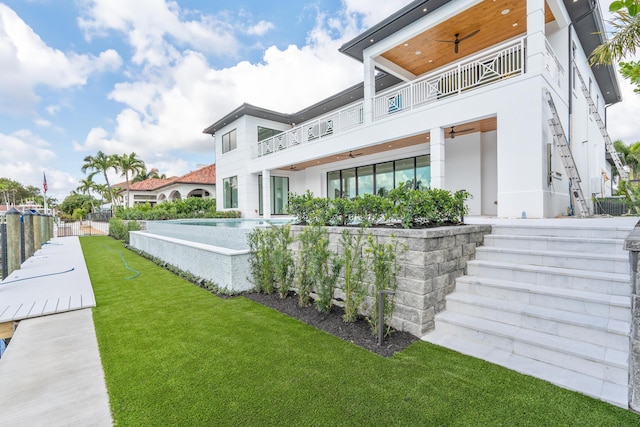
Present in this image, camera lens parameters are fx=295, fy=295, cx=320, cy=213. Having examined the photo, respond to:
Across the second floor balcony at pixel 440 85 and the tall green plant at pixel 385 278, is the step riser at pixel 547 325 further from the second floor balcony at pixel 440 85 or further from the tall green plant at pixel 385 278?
the second floor balcony at pixel 440 85

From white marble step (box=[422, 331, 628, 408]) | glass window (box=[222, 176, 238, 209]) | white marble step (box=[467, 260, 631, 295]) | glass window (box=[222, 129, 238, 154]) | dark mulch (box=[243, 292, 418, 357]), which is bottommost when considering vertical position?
dark mulch (box=[243, 292, 418, 357])

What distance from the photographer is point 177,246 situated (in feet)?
27.1

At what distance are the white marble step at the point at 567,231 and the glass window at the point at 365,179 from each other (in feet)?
32.1

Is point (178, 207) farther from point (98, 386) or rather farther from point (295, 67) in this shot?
point (98, 386)

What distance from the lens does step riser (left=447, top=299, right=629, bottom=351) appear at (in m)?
2.74

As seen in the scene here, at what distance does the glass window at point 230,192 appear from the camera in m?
19.1

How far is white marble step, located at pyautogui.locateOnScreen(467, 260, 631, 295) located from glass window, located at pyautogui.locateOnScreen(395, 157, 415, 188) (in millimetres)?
8550

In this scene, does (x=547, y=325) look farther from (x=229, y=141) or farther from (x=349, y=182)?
(x=229, y=141)

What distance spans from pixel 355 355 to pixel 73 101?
22.1 m

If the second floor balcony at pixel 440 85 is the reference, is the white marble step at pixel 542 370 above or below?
below

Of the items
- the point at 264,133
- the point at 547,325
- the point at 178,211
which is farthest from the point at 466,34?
the point at 178,211

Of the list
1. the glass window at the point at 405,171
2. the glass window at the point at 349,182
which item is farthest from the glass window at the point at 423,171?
the glass window at the point at 349,182

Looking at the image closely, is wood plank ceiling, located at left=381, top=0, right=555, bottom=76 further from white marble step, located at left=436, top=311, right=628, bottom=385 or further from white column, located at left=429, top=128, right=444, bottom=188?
white marble step, located at left=436, top=311, right=628, bottom=385

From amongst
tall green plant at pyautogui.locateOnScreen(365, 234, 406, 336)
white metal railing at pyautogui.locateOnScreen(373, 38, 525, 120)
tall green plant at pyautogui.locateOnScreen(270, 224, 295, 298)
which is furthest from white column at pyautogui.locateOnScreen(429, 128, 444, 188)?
tall green plant at pyautogui.locateOnScreen(365, 234, 406, 336)
